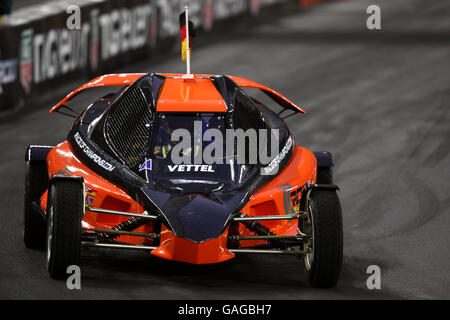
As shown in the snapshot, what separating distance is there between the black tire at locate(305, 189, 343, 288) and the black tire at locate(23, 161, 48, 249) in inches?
104

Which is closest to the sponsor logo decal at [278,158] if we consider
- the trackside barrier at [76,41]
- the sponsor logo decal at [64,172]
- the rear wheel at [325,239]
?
the rear wheel at [325,239]

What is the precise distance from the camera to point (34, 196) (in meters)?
9.11

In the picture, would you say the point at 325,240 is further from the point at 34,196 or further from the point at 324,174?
the point at 34,196

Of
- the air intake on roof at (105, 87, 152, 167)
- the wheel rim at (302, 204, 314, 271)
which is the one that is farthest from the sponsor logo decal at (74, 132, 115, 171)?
the wheel rim at (302, 204, 314, 271)

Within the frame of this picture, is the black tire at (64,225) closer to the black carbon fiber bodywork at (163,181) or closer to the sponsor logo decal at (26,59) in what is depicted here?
the black carbon fiber bodywork at (163,181)

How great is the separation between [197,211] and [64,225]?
1.02 metres

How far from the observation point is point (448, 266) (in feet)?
29.8

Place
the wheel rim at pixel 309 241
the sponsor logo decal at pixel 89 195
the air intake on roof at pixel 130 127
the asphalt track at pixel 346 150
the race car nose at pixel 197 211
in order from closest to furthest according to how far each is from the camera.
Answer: the race car nose at pixel 197 211, the wheel rim at pixel 309 241, the asphalt track at pixel 346 150, the sponsor logo decal at pixel 89 195, the air intake on roof at pixel 130 127

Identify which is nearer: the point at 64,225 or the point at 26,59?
the point at 64,225

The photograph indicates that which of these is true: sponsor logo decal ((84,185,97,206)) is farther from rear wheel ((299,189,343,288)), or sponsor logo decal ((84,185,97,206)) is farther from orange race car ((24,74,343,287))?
rear wheel ((299,189,343,288))

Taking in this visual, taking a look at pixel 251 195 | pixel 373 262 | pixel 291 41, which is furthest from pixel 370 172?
pixel 291 41

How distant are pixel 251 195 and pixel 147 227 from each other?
892 mm

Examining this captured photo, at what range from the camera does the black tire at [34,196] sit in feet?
29.8

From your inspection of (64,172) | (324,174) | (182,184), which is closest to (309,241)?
(182,184)
